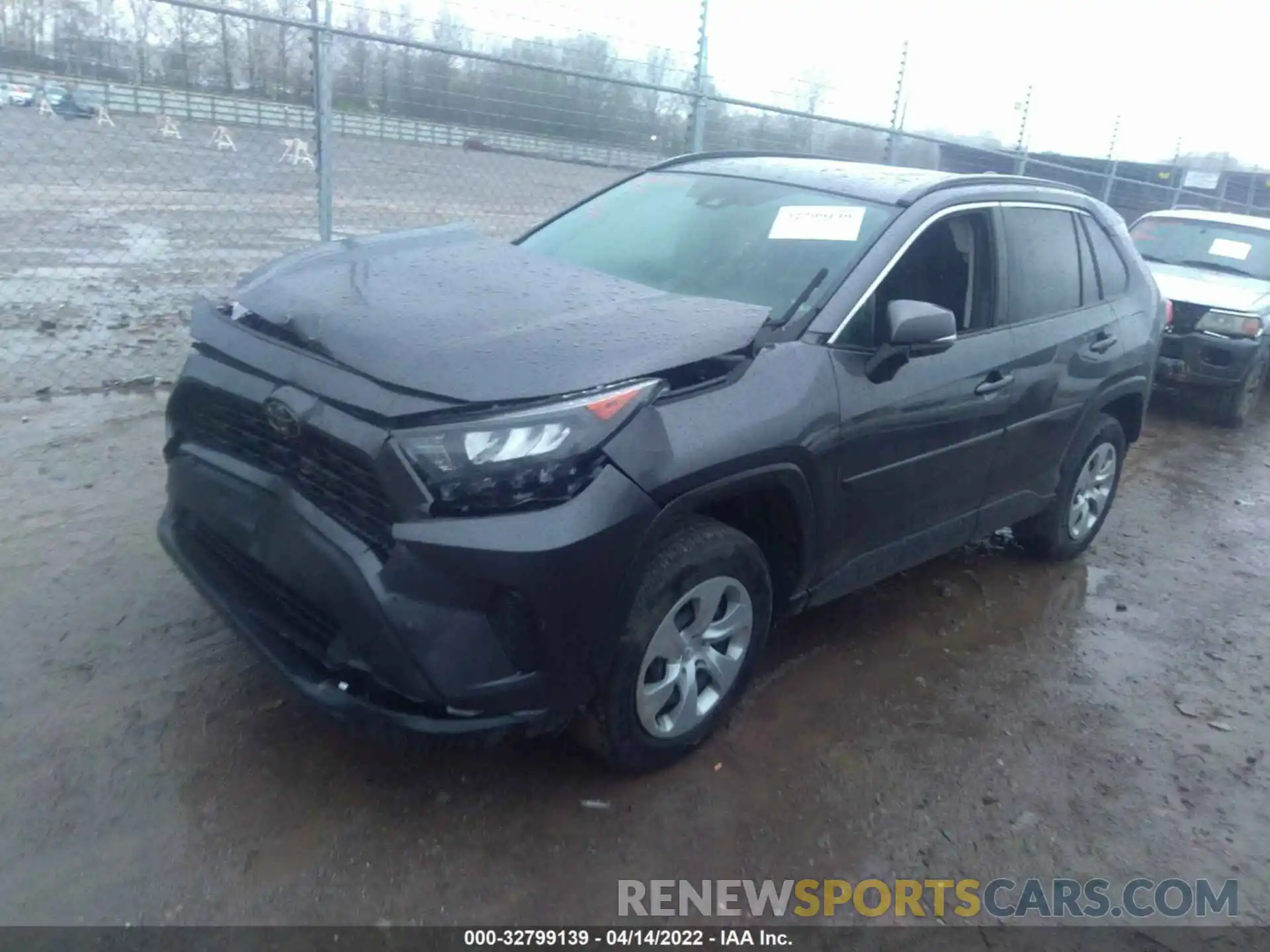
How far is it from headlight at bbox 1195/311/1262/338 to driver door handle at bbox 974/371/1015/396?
5094 mm

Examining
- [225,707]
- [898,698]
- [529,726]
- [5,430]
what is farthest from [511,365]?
[5,430]

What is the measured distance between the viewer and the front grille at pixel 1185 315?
27.0 ft

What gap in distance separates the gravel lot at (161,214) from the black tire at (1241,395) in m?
5.36

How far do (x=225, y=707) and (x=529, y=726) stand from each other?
118 centimetres

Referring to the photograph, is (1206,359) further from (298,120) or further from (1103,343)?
(298,120)

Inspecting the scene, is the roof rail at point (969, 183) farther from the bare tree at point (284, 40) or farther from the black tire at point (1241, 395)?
the black tire at point (1241, 395)

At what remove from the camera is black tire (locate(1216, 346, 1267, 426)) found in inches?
326

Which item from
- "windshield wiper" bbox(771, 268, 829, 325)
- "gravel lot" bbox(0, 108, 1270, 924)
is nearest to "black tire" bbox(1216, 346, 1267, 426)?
"gravel lot" bbox(0, 108, 1270, 924)

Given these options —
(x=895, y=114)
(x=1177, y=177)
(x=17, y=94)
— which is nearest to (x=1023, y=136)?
(x=895, y=114)

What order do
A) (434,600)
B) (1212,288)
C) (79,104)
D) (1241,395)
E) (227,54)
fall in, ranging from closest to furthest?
(434,600) → (227,54) → (79,104) → (1241,395) → (1212,288)

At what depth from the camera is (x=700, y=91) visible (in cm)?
786

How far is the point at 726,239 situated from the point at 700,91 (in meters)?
4.48

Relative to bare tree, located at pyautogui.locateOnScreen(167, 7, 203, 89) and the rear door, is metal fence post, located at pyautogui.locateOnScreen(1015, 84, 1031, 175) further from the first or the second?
bare tree, located at pyautogui.locateOnScreen(167, 7, 203, 89)

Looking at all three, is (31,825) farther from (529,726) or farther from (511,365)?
(511,365)
